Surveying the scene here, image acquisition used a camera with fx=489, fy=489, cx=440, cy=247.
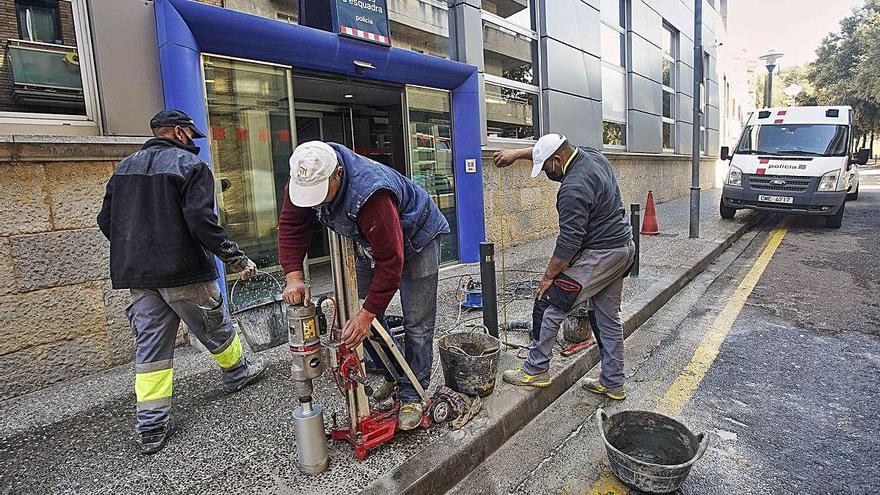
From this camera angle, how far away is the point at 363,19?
578 cm

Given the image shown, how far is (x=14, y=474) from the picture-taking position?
273 centimetres

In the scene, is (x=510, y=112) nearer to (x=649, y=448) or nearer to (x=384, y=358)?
(x=384, y=358)

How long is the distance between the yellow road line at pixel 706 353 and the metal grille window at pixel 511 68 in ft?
14.8

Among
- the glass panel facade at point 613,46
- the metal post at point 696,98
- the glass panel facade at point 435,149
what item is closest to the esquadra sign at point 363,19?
the glass panel facade at point 435,149

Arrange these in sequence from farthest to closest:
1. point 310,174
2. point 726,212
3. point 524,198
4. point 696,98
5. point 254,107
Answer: point 726,212
point 524,198
point 696,98
point 254,107
point 310,174

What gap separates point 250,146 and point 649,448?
15.5ft

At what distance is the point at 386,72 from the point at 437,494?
5247 millimetres

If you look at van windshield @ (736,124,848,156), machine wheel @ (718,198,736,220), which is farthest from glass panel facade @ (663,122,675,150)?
machine wheel @ (718,198,736,220)

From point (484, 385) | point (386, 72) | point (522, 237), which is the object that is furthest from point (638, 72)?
point (484, 385)

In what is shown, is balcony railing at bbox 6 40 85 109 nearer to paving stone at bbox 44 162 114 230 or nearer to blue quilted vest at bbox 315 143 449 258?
paving stone at bbox 44 162 114 230

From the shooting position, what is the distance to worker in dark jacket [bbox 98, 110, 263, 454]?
2.95 m

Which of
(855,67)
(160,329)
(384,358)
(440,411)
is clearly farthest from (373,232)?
(855,67)

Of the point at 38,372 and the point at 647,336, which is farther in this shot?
the point at 647,336

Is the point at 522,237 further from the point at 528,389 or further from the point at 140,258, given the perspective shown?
the point at 140,258
